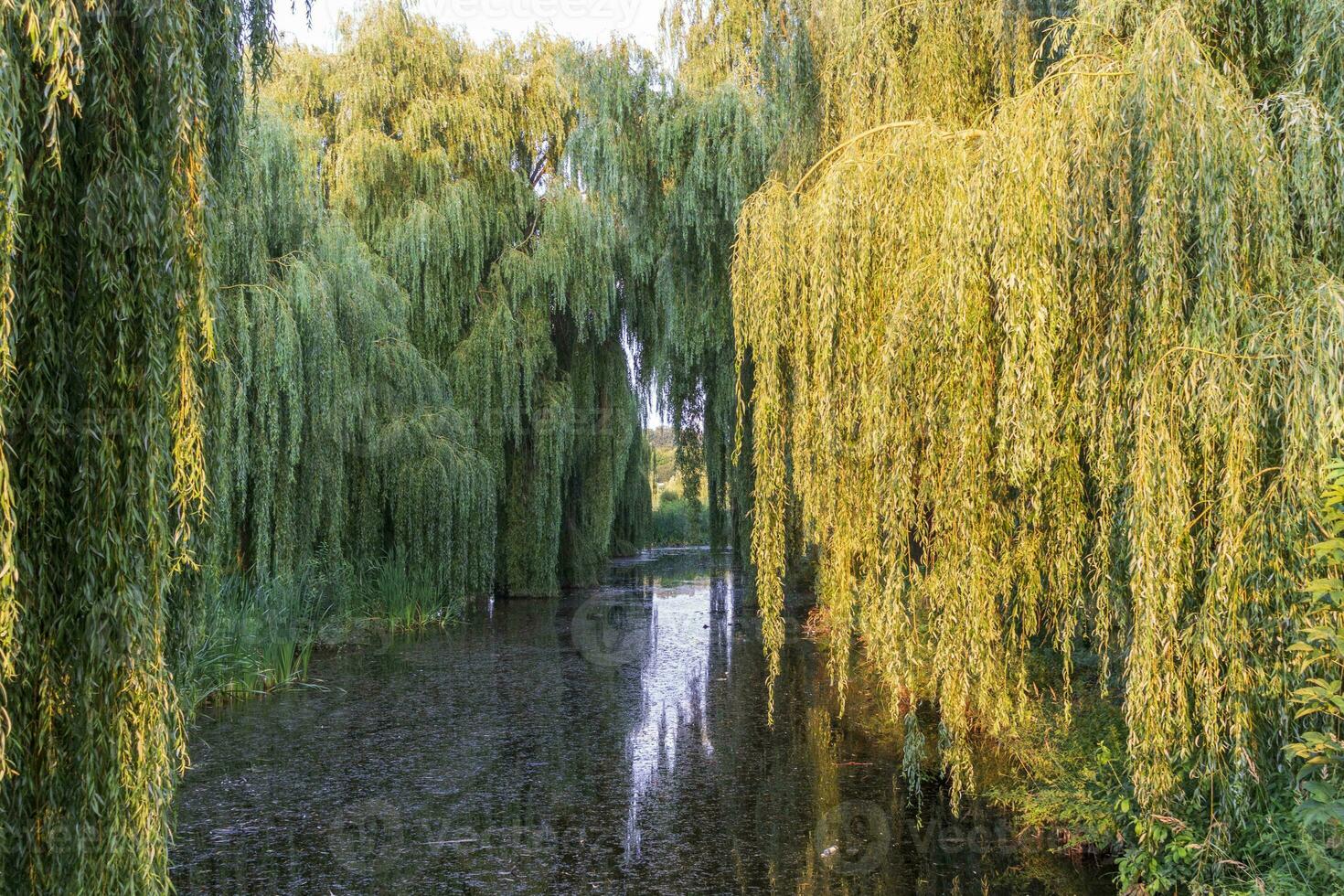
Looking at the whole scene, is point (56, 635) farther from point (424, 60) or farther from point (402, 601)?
point (424, 60)

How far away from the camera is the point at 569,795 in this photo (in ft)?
20.5

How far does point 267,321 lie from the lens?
9094 millimetres

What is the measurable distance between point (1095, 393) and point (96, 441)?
146 inches

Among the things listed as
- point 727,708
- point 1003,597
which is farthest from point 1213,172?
point 727,708

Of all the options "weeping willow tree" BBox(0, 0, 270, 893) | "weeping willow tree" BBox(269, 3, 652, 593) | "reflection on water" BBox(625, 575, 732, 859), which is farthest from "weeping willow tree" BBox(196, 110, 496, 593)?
"weeping willow tree" BBox(0, 0, 270, 893)

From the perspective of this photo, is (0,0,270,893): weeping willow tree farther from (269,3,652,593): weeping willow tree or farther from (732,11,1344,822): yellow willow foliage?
(269,3,652,593): weeping willow tree

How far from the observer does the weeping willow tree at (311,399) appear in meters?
9.00

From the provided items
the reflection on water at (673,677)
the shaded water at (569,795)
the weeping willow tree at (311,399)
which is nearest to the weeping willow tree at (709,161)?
the reflection on water at (673,677)

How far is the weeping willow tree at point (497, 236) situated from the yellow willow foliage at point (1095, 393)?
8254 millimetres

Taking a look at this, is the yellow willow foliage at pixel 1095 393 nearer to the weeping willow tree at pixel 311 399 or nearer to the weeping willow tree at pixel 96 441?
the weeping willow tree at pixel 96 441

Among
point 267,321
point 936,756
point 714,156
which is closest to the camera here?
point 936,756

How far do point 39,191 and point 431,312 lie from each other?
1117 cm

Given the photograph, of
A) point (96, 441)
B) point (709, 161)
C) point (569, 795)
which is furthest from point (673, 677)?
point (96, 441)

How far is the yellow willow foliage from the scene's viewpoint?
12.6 ft
